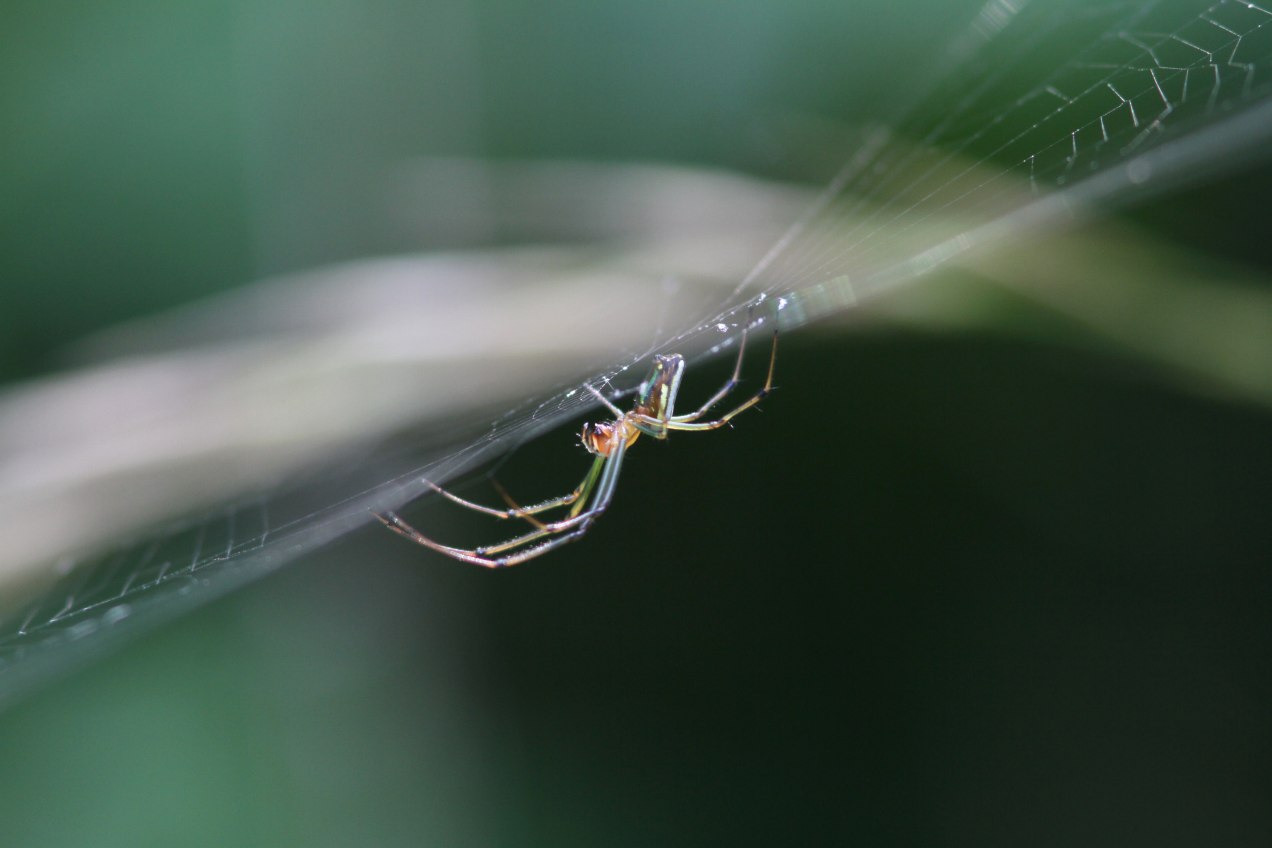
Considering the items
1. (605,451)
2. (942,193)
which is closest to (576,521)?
(605,451)

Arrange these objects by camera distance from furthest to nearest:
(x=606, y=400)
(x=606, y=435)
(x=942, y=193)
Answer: (x=606, y=435)
(x=606, y=400)
(x=942, y=193)

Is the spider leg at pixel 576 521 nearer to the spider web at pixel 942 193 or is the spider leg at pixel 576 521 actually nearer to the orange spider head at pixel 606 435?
the orange spider head at pixel 606 435

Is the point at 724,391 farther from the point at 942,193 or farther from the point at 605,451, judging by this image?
the point at 942,193

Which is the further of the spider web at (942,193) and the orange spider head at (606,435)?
the orange spider head at (606,435)

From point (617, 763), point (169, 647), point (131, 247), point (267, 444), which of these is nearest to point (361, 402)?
point (267, 444)

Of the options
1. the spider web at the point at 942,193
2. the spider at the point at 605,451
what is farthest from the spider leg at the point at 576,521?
the spider web at the point at 942,193

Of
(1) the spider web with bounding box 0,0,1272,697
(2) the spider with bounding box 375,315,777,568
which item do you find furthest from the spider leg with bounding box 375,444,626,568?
(1) the spider web with bounding box 0,0,1272,697
